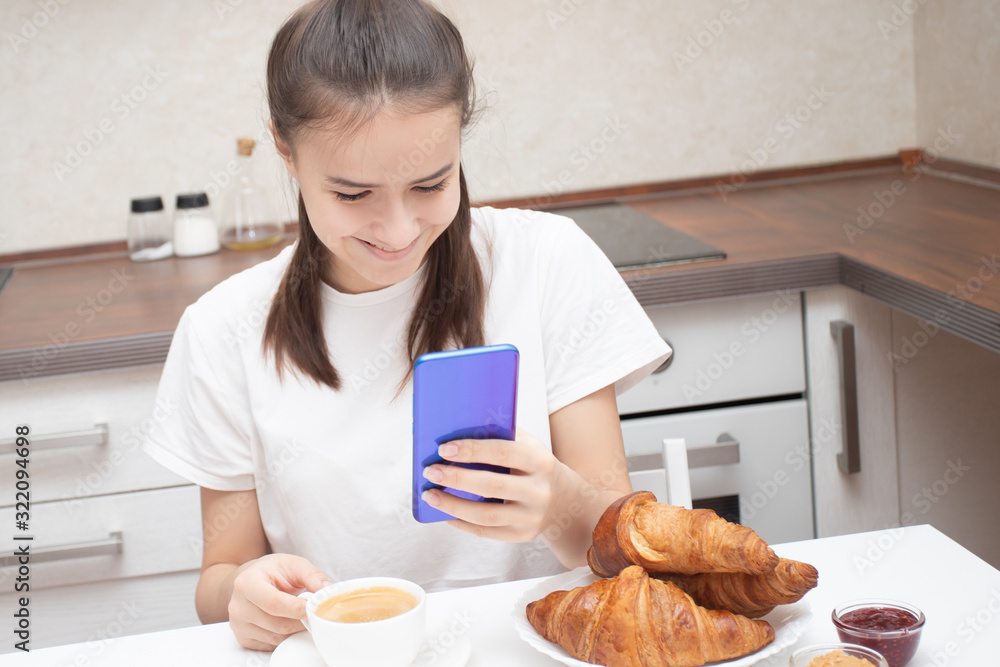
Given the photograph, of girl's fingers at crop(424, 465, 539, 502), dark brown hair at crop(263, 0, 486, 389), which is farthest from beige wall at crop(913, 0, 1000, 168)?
girl's fingers at crop(424, 465, 539, 502)

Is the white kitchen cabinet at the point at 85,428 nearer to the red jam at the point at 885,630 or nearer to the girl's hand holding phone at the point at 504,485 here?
the girl's hand holding phone at the point at 504,485

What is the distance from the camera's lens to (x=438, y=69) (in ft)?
3.03

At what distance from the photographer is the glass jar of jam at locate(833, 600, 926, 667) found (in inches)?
26.2

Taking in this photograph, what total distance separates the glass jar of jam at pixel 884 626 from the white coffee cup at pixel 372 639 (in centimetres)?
31

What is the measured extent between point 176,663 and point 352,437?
35 centimetres

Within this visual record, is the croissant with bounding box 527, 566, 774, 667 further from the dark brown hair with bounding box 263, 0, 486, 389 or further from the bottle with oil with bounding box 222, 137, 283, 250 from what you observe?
the bottle with oil with bounding box 222, 137, 283, 250

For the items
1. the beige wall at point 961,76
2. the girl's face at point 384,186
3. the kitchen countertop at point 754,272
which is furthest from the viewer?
Result: the beige wall at point 961,76

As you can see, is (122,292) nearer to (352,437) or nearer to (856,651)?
(352,437)

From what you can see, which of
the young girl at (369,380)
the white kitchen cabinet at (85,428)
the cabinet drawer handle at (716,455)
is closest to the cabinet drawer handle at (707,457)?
the cabinet drawer handle at (716,455)

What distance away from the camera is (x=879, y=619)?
0.70m

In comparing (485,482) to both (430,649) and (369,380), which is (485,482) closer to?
(430,649)

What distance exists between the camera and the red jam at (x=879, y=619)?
0.69m

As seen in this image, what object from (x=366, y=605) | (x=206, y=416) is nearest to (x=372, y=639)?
(x=366, y=605)

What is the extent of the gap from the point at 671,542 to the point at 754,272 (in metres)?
0.85
